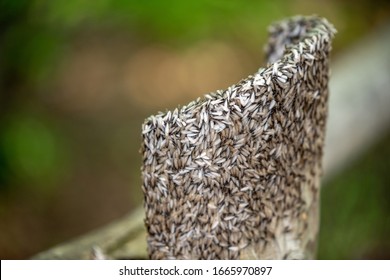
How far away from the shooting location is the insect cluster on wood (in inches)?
43.6

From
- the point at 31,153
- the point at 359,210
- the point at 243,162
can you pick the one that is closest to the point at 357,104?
the point at 359,210

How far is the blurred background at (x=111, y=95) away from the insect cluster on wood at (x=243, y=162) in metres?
1.57

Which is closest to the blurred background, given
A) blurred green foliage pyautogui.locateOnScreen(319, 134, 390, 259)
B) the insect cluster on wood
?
blurred green foliage pyautogui.locateOnScreen(319, 134, 390, 259)

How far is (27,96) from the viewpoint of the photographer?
3295 mm

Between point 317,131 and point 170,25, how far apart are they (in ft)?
5.31

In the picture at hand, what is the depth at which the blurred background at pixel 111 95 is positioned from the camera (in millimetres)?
2844

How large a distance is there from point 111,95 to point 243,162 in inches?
111

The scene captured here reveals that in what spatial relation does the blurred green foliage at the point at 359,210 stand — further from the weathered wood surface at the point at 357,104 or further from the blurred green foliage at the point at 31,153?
the blurred green foliage at the point at 31,153

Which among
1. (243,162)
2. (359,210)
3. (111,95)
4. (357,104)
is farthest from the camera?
(111,95)

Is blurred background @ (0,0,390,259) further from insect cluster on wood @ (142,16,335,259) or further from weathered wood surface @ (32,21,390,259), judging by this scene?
insect cluster on wood @ (142,16,335,259)

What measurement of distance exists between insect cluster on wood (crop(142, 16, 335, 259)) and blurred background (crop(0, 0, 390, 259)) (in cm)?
157

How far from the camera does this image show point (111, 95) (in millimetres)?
3879

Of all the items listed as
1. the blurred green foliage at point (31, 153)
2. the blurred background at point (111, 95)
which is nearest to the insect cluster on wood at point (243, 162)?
the blurred background at point (111, 95)

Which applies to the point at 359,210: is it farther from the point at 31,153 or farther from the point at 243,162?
the point at 243,162
